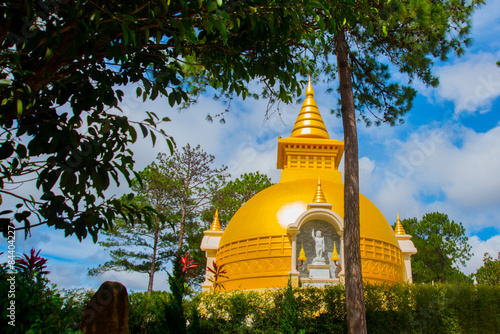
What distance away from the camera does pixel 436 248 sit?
37.6m

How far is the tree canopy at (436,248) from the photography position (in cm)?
3616

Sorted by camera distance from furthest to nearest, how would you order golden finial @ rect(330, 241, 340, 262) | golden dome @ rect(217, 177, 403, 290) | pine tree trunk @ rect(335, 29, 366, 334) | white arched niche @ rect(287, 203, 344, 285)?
golden dome @ rect(217, 177, 403, 290) < white arched niche @ rect(287, 203, 344, 285) < golden finial @ rect(330, 241, 340, 262) < pine tree trunk @ rect(335, 29, 366, 334)

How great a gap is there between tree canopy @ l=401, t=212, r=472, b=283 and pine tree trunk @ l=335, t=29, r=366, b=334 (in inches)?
1169

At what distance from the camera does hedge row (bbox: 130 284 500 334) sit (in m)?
11.7

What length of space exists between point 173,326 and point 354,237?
4.83m

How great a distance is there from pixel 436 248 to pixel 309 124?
22.1m

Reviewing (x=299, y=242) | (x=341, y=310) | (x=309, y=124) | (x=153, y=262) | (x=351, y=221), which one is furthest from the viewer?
(x=153, y=262)

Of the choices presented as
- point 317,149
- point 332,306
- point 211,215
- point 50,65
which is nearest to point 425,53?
point 332,306

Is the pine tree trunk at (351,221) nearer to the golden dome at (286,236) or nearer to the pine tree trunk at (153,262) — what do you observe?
the golden dome at (286,236)

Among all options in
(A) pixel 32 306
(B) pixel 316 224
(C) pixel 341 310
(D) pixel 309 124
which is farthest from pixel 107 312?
(D) pixel 309 124

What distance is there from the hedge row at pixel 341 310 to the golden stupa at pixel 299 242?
194 cm

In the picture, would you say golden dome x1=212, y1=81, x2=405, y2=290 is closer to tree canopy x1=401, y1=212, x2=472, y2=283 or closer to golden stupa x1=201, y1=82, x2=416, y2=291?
golden stupa x1=201, y1=82, x2=416, y2=291

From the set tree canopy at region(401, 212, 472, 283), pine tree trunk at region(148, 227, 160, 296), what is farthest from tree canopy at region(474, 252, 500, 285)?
pine tree trunk at region(148, 227, 160, 296)

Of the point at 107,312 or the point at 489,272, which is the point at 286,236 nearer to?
the point at 107,312
